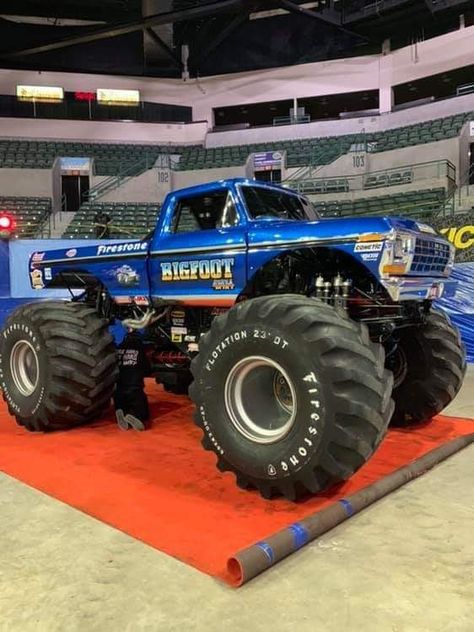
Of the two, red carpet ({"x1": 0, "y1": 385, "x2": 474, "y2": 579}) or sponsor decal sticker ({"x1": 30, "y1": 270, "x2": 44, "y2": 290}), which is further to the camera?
sponsor decal sticker ({"x1": 30, "y1": 270, "x2": 44, "y2": 290})

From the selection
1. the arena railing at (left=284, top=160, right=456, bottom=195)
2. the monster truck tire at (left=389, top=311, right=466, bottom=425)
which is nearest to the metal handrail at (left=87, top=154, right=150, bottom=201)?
the arena railing at (left=284, top=160, right=456, bottom=195)

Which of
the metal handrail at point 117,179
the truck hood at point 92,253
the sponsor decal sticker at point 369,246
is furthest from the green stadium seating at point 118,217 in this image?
the sponsor decal sticker at point 369,246

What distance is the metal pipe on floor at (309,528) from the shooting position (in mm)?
2580

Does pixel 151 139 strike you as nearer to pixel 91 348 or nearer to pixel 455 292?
pixel 455 292

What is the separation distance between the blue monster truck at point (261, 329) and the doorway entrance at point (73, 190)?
2072 cm

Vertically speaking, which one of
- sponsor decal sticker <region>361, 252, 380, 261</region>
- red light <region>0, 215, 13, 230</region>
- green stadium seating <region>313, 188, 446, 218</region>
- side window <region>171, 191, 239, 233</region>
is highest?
green stadium seating <region>313, 188, 446, 218</region>

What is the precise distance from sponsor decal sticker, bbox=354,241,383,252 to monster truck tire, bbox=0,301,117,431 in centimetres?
264

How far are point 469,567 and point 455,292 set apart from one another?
25.9 feet

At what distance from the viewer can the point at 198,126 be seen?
28.5 meters

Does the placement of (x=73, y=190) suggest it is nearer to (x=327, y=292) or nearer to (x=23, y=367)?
(x=23, y=367)

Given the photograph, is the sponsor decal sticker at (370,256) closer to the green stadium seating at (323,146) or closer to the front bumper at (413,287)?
the front bumper at (413,287)

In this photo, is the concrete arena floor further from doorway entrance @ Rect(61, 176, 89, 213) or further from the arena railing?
doorway entrance @ Rect(61, 176, 89, 213)

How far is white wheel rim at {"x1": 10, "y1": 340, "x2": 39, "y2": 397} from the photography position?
18.1 ft

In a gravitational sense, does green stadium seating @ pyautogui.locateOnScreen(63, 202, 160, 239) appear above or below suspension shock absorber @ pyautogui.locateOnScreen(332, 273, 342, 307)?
above
